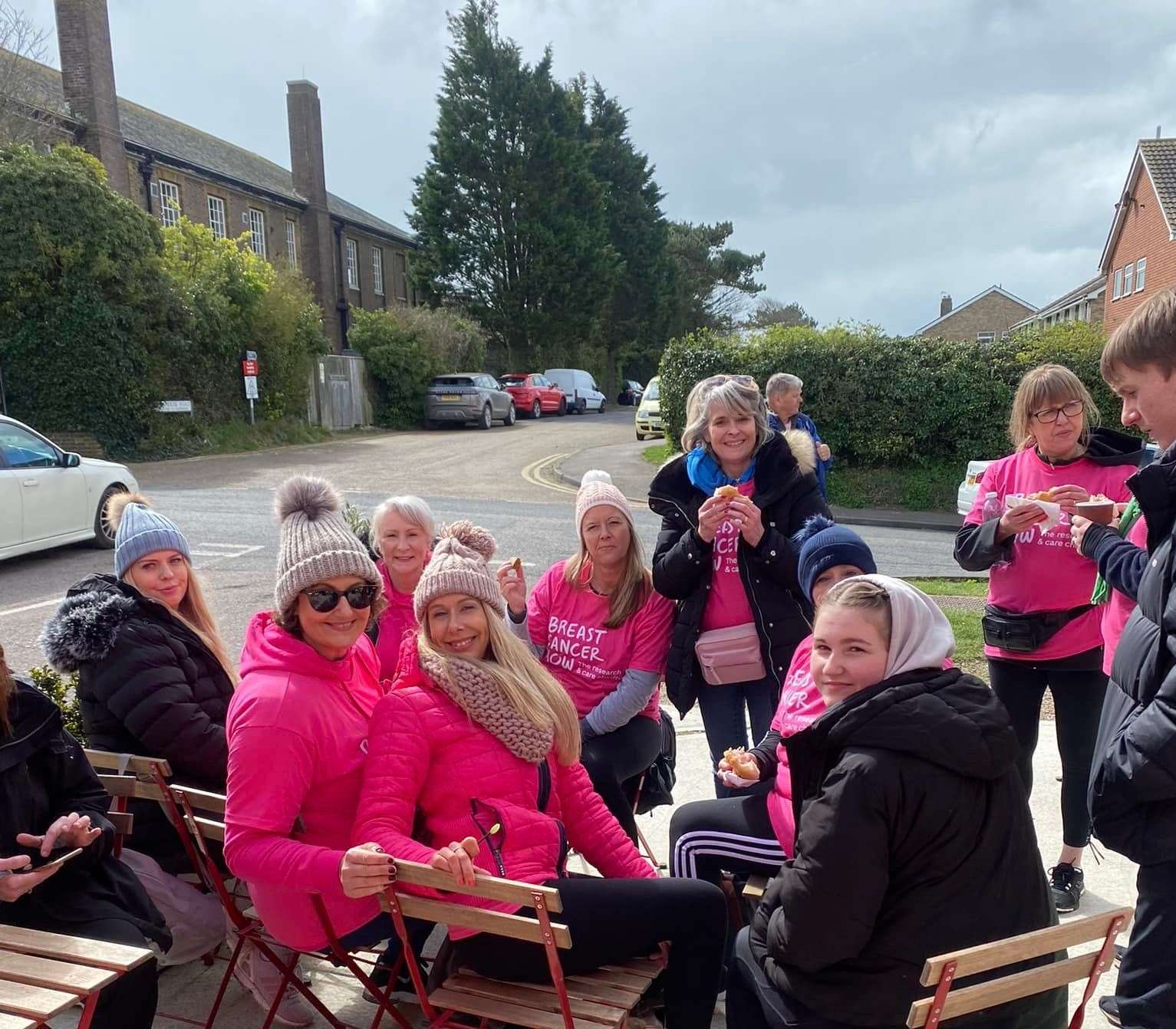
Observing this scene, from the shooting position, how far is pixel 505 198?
36719mm

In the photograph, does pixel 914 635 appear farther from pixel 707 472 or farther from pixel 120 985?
pixel 120 985

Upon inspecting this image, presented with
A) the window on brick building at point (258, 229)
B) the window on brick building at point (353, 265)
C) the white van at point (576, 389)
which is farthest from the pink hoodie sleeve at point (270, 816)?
the window on brick building at point (353, 265)

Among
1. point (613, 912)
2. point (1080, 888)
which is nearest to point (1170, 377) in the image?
point (613, 912)

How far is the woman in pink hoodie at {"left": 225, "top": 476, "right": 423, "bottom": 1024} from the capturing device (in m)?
2.19

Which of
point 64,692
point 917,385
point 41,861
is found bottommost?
point 41,861

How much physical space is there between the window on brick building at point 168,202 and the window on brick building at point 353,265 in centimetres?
990

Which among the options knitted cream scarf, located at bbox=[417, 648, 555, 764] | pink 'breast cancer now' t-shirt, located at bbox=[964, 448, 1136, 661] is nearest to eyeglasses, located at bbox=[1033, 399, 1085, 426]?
pink 'breast cancer now' t-shirt, located at bbox=[964, 448, 1136, 661]

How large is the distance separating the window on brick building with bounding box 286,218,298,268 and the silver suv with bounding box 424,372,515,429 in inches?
480

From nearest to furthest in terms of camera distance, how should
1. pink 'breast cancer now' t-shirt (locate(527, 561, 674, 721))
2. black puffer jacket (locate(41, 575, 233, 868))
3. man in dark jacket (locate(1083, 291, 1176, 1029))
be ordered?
man in dark jacket (locate(1083, 291, 1176, 1029)) < black puffer jacket (locate(41, 575, 233, 868)) < pink 'breast cancer now' t-shirt (locate(527, 561, 674, 721))

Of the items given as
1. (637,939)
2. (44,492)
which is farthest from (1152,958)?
(44,492)

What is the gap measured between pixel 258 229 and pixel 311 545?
3565 centimetres

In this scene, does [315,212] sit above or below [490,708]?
above

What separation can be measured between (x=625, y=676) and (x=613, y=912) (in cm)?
129

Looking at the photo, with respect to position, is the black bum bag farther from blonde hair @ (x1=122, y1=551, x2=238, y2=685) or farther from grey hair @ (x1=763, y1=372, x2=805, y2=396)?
grey hair @ (x1=763, y1=372, x2=805, y2=396)
